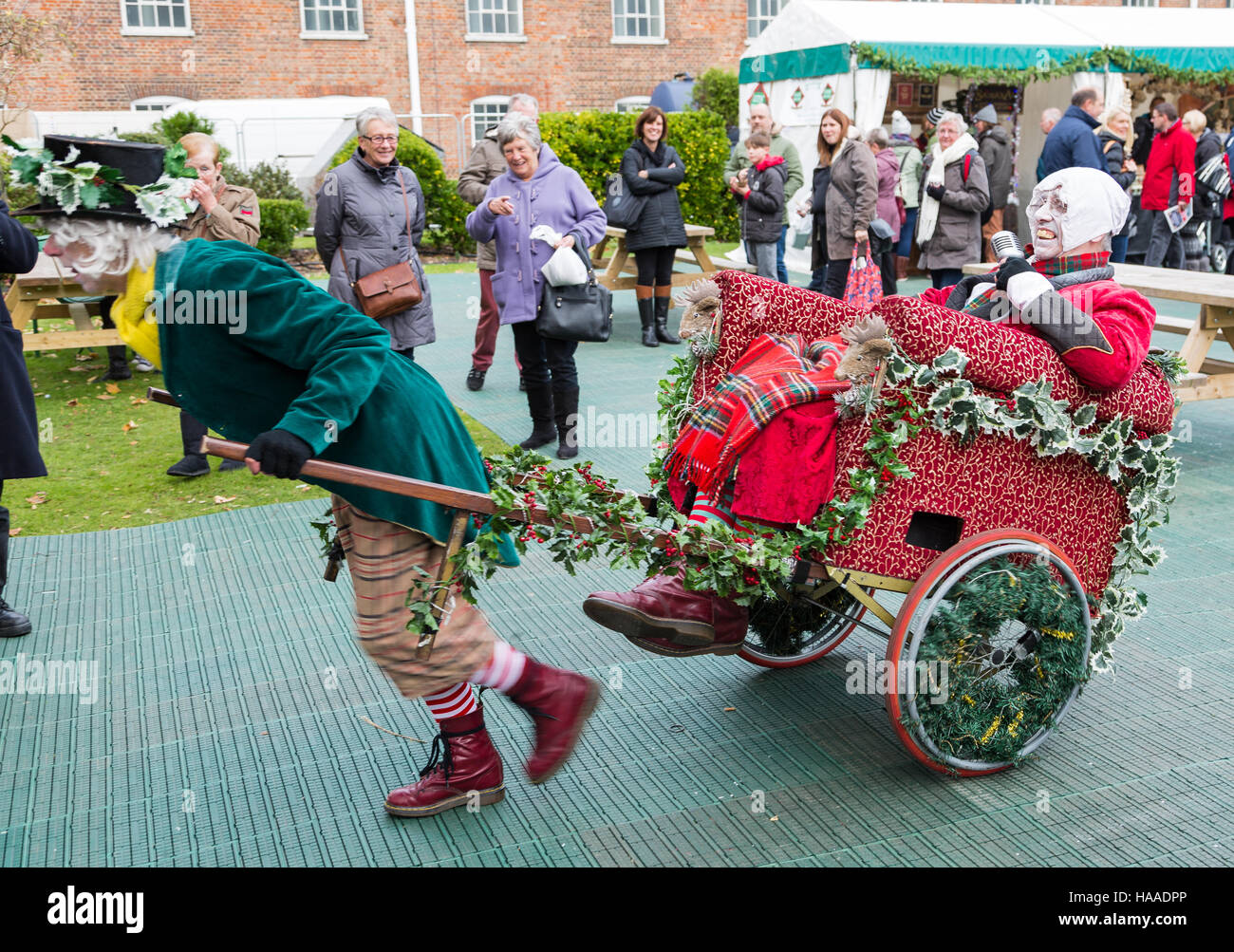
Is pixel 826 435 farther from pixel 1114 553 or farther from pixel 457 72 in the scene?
pixel 457 72

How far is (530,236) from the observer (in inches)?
251

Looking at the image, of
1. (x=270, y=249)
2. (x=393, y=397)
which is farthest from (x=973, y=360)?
(x=270, y=249)

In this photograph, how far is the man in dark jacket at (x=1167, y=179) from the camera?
1193 cm

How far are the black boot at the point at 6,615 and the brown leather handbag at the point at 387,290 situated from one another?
2092mm

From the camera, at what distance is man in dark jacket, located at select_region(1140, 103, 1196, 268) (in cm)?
1193

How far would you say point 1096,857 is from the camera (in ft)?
9.41

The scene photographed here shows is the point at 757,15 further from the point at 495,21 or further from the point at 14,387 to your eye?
the point at 14,387

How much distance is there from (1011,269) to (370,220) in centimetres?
374

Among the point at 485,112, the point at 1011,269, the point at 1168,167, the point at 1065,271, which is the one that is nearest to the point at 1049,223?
the point at 1065,271

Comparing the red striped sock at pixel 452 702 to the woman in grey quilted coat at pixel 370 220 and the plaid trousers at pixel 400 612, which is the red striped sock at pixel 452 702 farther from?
the woman in grey quilted coat at pixel 370 220

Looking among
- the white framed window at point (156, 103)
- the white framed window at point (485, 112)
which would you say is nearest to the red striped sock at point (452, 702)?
the white framed window at point (156, 103)

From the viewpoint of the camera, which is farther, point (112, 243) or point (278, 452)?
point (112, 243)

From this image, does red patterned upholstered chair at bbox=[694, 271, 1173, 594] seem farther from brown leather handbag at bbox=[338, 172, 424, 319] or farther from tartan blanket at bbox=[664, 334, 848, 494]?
brown leather handbag at bbox=[338, 172, 424, 319]

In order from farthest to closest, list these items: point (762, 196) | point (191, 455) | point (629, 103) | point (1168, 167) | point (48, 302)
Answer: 1. point (629, 103)
2. point (1168, 167)
3. point (762, 196)
4. point (48, 302)
5. point (191, 455)
